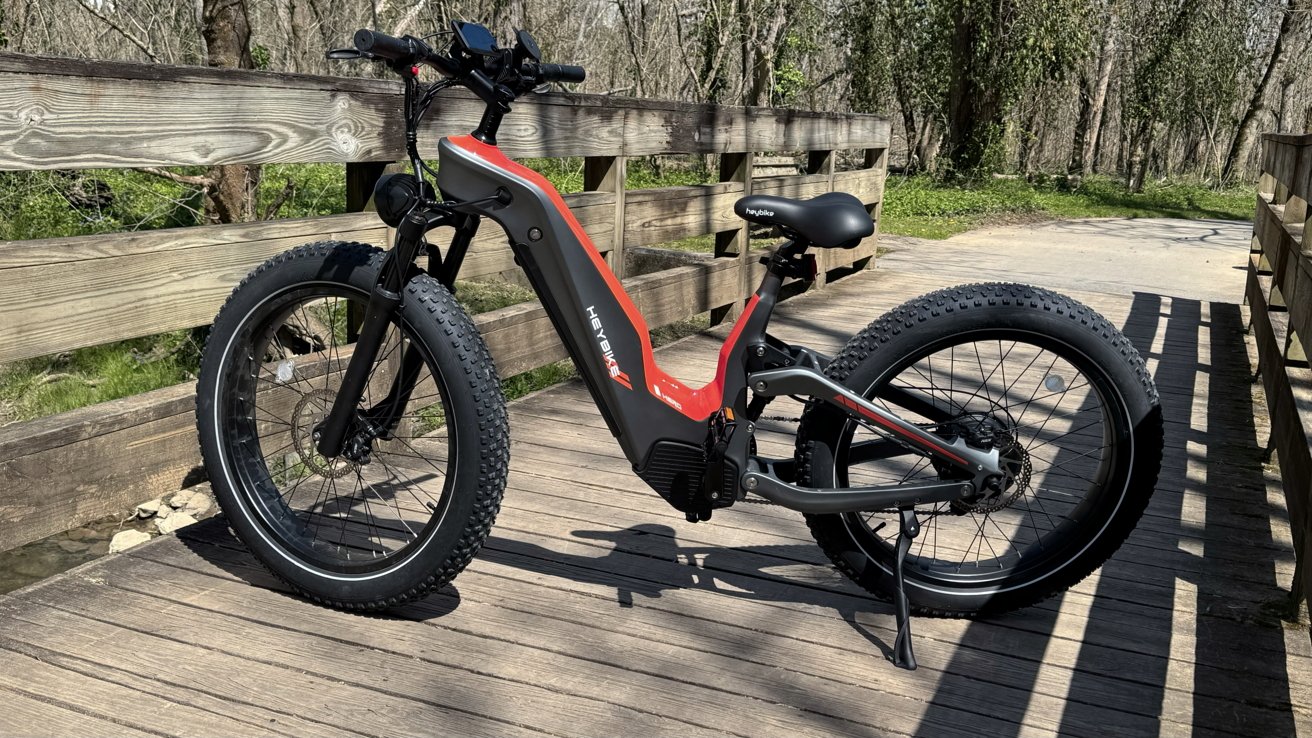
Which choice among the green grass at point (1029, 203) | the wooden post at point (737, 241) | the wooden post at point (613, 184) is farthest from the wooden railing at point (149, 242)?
the green grass at point (1029, 203)

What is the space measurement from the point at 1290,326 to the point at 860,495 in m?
2.20

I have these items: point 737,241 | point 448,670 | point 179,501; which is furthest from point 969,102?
point 448,670

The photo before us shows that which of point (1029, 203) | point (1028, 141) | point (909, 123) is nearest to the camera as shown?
point (1029, 203)

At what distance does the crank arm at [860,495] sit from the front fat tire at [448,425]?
23.8 inches

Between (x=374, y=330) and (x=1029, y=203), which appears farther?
(x=1029, y=203)

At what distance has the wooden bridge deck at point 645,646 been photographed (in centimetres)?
219

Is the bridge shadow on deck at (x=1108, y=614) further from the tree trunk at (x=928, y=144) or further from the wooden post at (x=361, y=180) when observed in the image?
the tree trunk at (x=928, y=144)

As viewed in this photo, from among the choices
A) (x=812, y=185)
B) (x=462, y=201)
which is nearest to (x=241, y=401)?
(x=462, y=201)

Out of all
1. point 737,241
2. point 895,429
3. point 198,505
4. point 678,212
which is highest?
point 678,212

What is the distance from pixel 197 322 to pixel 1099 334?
7.26ft

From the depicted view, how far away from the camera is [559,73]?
8.18 ft

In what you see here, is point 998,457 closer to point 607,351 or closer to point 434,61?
point 607,351

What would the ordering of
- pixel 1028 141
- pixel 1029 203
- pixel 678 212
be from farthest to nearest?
pixel 1028 141
pixel 1029 203
pixel 678 212

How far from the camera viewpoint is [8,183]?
674cm
